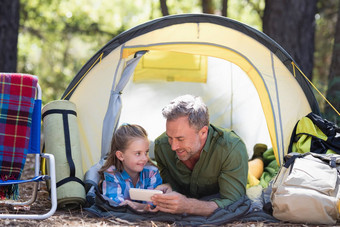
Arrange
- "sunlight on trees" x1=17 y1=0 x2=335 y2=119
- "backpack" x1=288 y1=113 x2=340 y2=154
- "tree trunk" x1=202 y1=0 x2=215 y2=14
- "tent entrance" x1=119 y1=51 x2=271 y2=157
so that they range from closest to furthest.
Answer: "backpack" x1=288 y1=113 x2=340 y2=154
"tent entrance" x1=119 y1=51 x2=271 y2=157
"tree trunk" x1=202 y1=0 x2=215 y2=14
"sunlight on trees" x1=17 y1=0 x2=335 y2=119

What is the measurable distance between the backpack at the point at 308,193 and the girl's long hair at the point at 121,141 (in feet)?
3.66

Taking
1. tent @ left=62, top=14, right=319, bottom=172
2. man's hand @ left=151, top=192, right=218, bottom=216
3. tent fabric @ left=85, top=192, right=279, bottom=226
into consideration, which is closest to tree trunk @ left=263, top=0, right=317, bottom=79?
tent @ left=62, top=14, right=319, bottom=172

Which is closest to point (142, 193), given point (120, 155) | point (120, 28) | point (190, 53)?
point (120, 155)

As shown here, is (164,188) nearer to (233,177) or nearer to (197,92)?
(233,177)

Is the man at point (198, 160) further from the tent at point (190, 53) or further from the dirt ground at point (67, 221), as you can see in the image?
the tent at point (190, 53)

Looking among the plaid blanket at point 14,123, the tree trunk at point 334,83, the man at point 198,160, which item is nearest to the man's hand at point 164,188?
the man at point 198,160

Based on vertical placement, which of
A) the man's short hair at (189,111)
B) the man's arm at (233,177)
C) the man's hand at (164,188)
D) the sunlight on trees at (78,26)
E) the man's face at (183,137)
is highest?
the sunlight on trees at (78,26)

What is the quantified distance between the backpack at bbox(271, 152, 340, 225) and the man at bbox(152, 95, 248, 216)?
11.5 inches

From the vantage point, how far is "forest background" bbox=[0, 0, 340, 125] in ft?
19.3

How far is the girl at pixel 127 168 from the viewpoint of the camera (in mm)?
3404

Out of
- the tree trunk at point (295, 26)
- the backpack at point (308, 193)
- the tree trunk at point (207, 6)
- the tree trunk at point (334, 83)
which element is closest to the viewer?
the backpack at point (308, 193)

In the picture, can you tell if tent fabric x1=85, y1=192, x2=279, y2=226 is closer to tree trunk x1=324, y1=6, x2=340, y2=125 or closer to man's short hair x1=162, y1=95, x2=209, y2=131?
man's short hair x1=162, y1=95, x2=209, y2=131

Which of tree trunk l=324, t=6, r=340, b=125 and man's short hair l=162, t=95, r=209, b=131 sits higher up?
tree trunk l=324, t=6, r=340, b=125

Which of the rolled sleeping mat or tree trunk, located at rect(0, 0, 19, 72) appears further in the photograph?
tree trunk, located at rect(0, 0, 19, 72)
